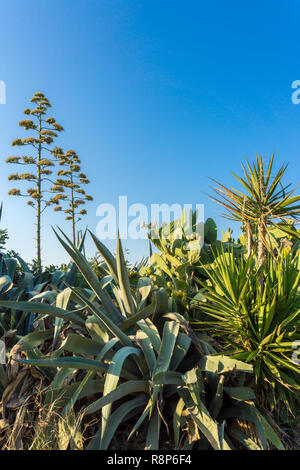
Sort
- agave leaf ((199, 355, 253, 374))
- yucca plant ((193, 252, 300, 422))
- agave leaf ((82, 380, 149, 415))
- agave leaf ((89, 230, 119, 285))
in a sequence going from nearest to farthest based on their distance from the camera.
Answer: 1. agave leaf ((82, 380, 149, 415))
2. agave leaf ((199, 355, 253, 374))
3. yucca plant ((193, 252, 300, 422))
4. agave leaf ((89, 230, 119, 285))

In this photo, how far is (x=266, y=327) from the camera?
7.12 ft

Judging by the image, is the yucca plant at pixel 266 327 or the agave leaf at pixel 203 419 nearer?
the agave leaf at pixel 203 419

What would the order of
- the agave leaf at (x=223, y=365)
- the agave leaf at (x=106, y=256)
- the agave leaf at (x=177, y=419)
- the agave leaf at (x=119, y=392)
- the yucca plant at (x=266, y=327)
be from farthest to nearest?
the agave leaf at (x=106, y=256) < the yucca plant at (x=266, y=327) < the agave leaf at (x=223, y=365) < the agave leaf at (x=177, y=419) < the agave leaf at (x=119, y=392)

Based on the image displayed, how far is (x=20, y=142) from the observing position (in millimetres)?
18297

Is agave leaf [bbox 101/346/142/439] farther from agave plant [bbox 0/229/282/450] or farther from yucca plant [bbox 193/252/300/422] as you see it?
yucca plant [bbox 193/252/300/422]

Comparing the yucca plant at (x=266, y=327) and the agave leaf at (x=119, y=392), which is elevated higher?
the yucca plant at (x=266, y=327)

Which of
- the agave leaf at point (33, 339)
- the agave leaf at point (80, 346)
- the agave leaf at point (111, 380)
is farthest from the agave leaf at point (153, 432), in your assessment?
the agave leaf at point (33, 339)

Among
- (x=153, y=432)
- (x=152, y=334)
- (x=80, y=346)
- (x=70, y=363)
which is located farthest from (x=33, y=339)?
(x=153, y=432)

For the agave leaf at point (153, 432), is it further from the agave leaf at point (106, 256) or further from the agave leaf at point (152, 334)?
the agave leaf at point (106, 256)

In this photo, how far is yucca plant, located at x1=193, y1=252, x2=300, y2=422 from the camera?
2.12m

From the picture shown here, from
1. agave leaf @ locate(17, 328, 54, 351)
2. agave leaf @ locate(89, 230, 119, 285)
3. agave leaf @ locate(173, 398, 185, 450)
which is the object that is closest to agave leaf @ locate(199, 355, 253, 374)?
agave leaf @ locate(173, 398, 185, 450)

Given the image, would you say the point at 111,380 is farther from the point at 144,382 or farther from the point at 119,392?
the point at 144,382

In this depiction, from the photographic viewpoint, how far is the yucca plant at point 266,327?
6.97 feet
